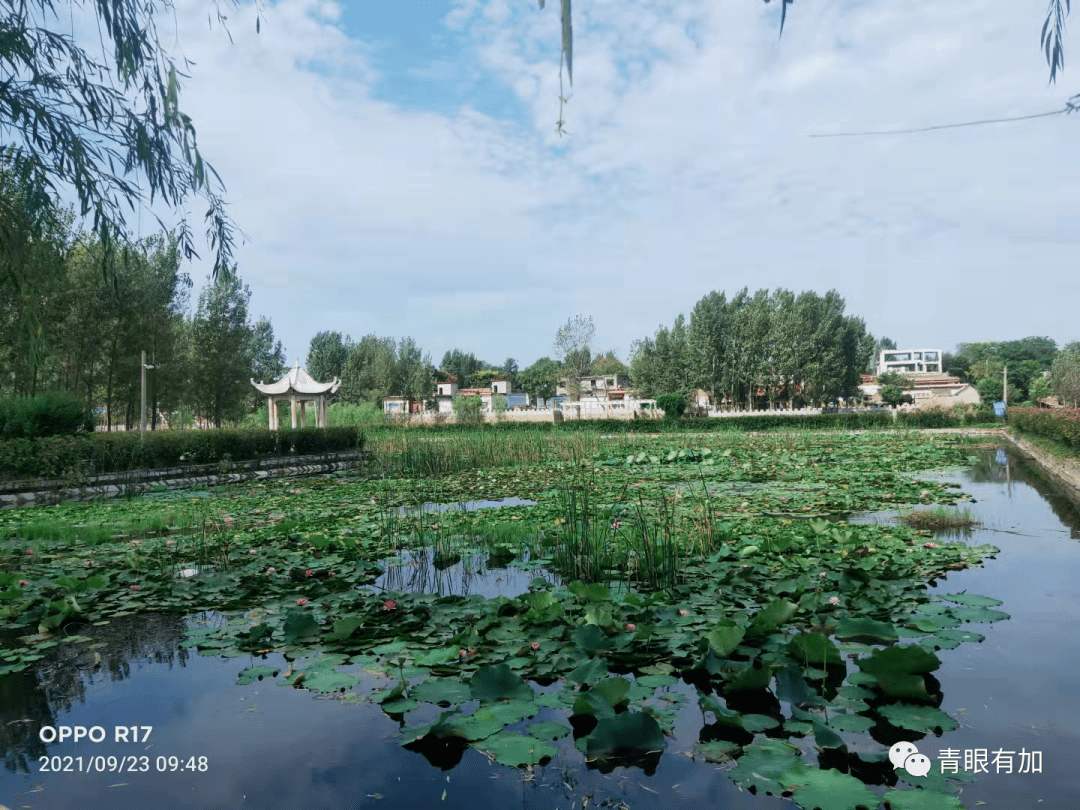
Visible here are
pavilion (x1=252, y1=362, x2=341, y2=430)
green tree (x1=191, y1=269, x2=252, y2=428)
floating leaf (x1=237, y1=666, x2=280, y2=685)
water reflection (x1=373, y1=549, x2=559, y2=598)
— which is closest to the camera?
floating leaf (x1=237, y1=666, x2=280, y2=685)

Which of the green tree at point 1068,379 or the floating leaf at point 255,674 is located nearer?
the floating leaf at point 255,674

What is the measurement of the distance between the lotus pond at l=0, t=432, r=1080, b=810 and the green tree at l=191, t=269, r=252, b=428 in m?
20.2

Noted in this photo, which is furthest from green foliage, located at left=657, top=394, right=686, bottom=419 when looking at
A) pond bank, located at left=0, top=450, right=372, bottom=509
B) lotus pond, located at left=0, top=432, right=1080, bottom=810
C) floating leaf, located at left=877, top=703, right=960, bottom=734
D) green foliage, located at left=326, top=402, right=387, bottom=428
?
floating leaf, located at left=877, top=703, right=960, bottom=734

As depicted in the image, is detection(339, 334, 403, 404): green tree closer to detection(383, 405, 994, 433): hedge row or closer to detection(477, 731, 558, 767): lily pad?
detection(383, 405, 994, 433): hedge row

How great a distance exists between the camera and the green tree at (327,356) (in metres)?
53.8

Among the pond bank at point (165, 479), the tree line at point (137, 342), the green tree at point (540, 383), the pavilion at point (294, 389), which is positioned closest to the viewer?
the pond bank at point (165, 479)

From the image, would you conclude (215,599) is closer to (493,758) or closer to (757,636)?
(493,758)

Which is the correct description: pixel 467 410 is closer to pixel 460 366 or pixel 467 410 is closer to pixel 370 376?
pixel 370 376

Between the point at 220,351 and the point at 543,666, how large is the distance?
83.1 feet

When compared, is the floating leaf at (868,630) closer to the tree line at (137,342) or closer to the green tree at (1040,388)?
the tree line at (137,342)

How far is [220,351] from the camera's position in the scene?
83.6 feet

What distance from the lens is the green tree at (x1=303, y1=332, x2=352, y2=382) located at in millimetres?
53753

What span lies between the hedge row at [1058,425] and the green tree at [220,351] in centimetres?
2430

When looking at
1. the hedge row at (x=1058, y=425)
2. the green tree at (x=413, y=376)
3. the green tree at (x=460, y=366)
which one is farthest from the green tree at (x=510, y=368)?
the hedge row at (x=1058, y=425)
